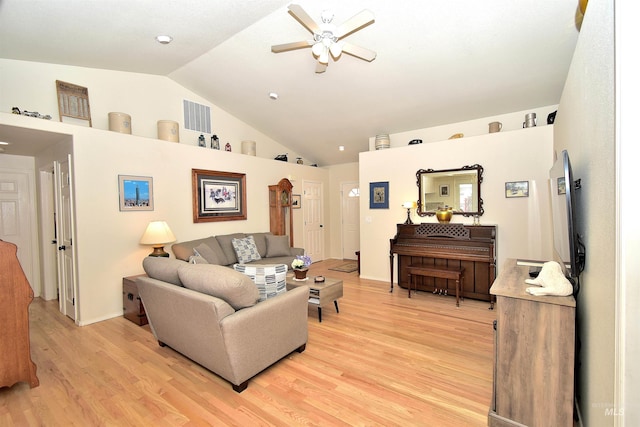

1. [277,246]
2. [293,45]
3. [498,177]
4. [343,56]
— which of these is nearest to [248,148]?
[277,246]

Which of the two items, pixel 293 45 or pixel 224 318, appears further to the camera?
pixel 293 45

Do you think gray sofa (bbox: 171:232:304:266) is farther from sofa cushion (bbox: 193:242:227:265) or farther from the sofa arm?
the sofa arm

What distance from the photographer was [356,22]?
90.0 inches

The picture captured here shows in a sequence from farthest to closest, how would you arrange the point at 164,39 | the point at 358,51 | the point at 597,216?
1. the point at 164,39
2. the point at 358,51
3. the point at 597,216

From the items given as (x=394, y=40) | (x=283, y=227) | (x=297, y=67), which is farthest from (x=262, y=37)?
(x=283, y=227)

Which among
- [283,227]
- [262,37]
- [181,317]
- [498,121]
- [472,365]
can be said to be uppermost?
[262,37]

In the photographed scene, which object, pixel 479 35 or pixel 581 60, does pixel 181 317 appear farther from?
pixel 479 35

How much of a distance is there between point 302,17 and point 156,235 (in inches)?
128

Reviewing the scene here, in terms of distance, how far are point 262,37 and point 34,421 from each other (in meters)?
4.09

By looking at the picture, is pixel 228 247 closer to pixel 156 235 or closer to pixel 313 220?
pixel 156 235

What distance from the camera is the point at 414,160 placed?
4926mm

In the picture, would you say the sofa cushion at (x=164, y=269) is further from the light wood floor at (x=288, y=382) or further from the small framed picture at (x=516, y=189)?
the small framed picture at (x=516, y=189)

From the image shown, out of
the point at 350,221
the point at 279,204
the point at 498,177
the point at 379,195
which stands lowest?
the point at 350,221

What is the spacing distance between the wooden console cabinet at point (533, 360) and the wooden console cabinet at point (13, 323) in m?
3.39
